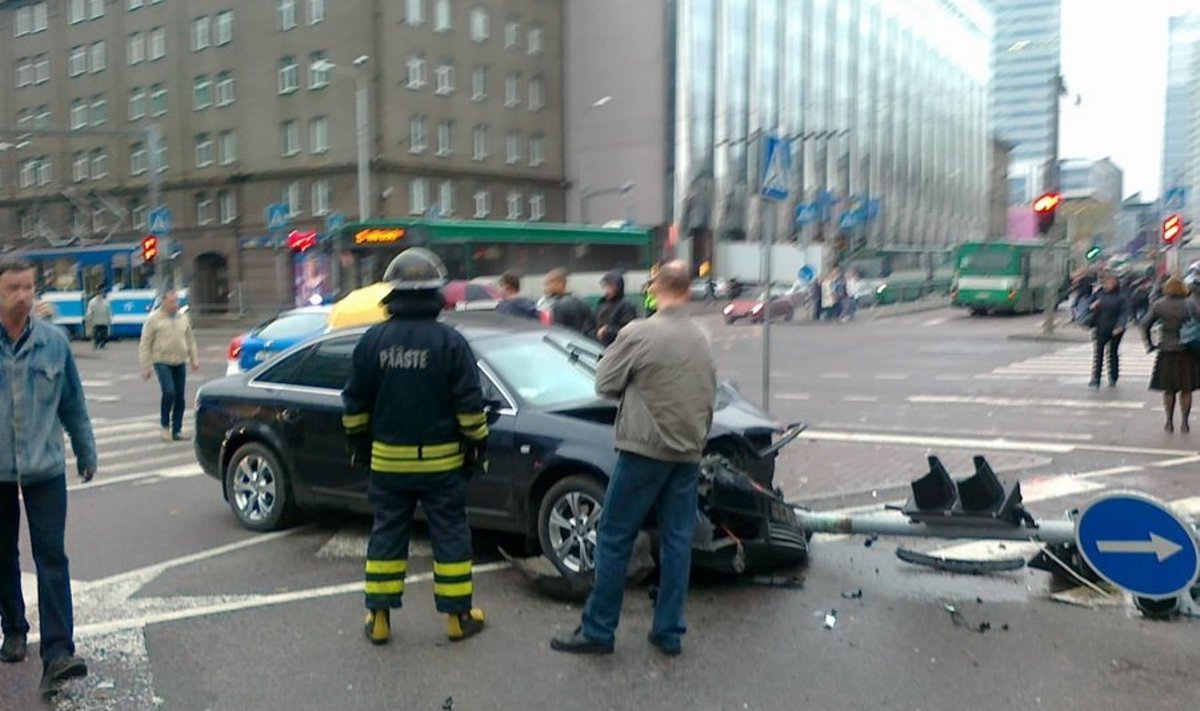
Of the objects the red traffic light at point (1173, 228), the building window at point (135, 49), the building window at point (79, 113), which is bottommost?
the red traffic light at point (1173, 228)

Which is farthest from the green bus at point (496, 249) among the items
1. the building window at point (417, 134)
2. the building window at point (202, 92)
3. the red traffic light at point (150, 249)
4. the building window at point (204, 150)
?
the building window at point (202, 92)

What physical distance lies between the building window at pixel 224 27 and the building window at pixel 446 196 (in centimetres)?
1221

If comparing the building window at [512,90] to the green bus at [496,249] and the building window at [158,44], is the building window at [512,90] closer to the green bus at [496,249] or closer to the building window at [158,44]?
the building window at [158,44]

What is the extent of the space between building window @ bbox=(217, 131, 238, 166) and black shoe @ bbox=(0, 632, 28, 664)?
5170cm

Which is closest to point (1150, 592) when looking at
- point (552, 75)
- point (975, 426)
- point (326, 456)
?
point (326, 456)

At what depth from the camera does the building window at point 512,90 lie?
5772cm

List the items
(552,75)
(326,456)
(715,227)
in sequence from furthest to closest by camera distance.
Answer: (715,227)
(552,75)
(326,456)

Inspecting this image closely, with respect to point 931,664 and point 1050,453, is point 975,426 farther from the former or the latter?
point 931,664

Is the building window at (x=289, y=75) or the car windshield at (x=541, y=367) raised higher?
the building window at (x=289, y=75)

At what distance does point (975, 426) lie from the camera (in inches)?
517

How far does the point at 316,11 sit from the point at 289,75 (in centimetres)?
314

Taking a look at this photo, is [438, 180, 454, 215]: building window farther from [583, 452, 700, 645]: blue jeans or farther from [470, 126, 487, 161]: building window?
[583, 452, 700, 645]: blue jeans

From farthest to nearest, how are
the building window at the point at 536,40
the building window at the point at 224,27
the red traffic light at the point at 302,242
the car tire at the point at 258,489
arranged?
the building window at the point at 536,40 < the building window at the point at 224,27 < the red traffic light at the point at 302,242 < the car tire at the point at 258,489

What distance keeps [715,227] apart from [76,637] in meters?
64.5
